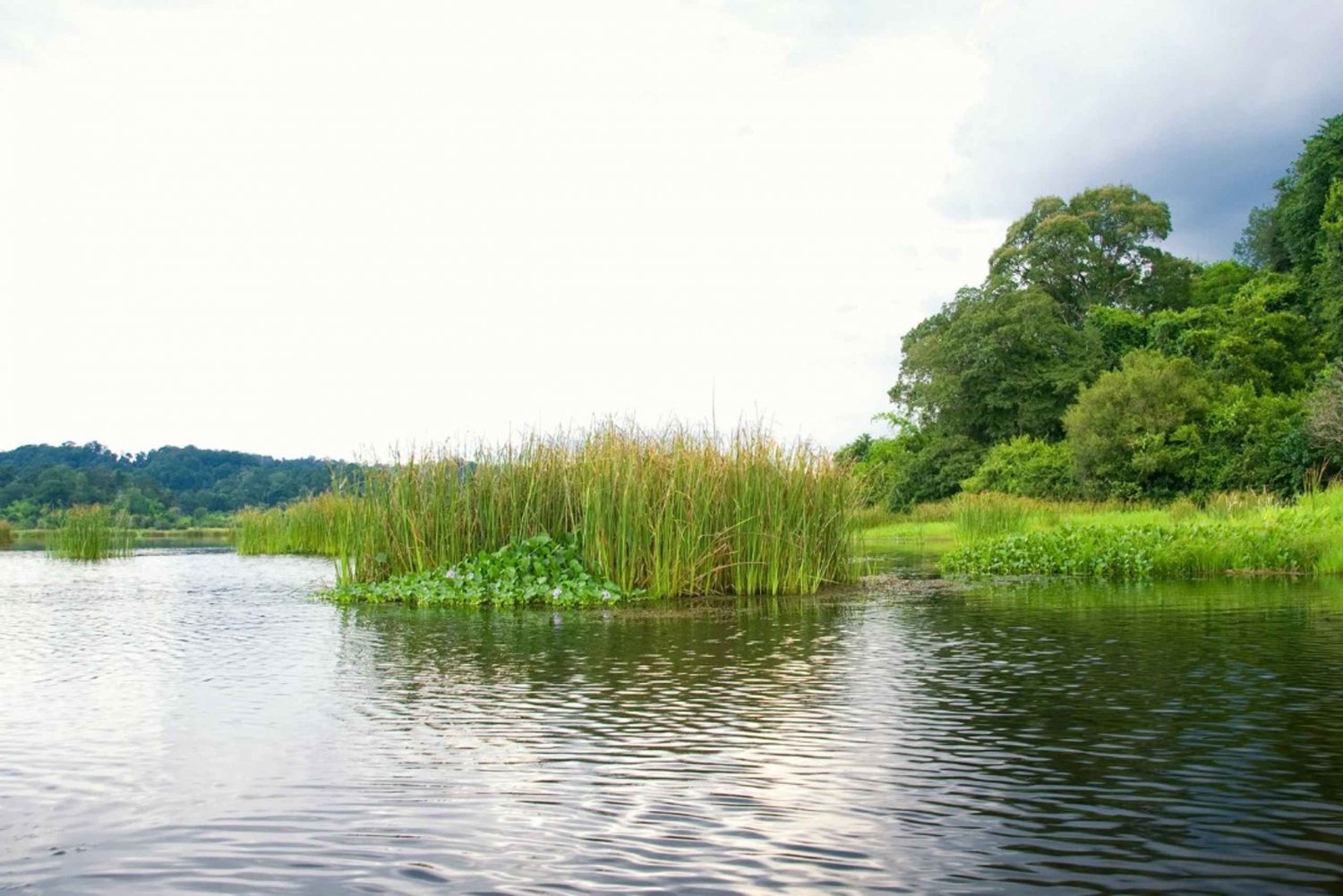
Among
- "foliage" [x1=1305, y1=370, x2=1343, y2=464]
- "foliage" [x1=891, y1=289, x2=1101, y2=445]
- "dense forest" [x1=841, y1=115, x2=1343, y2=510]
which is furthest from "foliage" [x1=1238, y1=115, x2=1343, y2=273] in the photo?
"foliage" [x1=1305, y1=370, x2=1343, y2=464]

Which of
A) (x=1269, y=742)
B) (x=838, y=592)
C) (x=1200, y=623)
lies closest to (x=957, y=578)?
(x=838, y=592)

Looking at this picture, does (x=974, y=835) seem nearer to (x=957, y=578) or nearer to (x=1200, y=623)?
(x=1200, y=623)

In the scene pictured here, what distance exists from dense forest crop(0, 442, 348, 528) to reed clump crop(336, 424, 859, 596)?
31.1m

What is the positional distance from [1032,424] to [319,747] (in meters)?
43.8

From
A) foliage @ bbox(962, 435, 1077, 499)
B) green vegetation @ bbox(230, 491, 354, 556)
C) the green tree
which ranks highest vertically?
the green tree

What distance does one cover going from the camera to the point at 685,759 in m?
5.14

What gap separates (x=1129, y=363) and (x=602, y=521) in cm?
Result: 3212

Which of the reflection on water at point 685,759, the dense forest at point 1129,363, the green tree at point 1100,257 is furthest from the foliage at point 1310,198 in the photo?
the reflection on water at point 685,759

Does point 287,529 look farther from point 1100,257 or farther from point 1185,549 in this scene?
point 1100,257

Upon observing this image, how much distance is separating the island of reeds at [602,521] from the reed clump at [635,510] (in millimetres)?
17

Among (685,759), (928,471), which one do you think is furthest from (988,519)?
(928,471)

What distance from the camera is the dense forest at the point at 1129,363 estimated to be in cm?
3612

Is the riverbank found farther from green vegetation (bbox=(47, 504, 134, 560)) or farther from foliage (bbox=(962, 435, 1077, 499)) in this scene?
green vegetation (bbox=(47, 504, 134, 560))

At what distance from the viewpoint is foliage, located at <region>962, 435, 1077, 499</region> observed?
39.2 m
